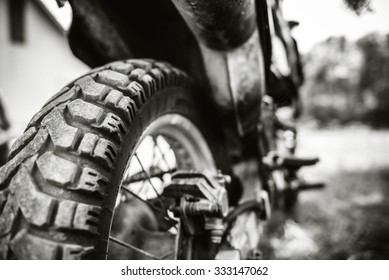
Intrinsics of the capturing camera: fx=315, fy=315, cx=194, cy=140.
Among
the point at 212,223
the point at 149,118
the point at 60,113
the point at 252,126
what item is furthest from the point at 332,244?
the point at 60,113

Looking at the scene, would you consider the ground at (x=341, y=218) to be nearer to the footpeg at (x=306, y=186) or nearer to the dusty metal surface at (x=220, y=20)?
the footpeg at (x=306, y=186)

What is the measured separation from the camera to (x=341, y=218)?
2.06 metres

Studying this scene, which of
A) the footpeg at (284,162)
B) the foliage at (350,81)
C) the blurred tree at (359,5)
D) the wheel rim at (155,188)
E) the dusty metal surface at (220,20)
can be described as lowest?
the foliage at (350,81)

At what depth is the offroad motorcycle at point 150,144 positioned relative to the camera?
1.93 feet

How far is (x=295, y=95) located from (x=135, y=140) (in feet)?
5.19

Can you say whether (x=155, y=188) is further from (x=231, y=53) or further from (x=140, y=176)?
(x=231, y=53)

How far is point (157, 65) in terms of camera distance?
0.91 m

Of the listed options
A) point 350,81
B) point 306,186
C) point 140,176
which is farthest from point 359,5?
point 350,81

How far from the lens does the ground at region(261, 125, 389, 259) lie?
1.60 metres

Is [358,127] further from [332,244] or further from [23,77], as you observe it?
[23,77]

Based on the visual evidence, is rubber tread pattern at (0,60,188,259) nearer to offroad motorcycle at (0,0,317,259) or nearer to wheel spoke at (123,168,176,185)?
Answer: offroad motorcycle at (0,0,317,259)

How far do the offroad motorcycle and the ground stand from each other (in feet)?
1.53

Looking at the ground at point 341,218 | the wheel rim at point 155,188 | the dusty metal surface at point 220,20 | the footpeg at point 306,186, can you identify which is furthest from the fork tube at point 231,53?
the footpeg at point 306,186

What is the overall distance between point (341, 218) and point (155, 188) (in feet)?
5.05
